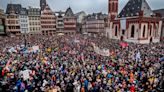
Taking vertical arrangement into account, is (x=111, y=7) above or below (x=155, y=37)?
above

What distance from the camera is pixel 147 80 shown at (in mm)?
17922

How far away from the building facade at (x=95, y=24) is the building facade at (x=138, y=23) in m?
33.4

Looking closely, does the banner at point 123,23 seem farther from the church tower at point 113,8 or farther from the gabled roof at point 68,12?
the gabled roof at point 68,12

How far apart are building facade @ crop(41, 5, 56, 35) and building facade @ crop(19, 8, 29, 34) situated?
7.48 meters

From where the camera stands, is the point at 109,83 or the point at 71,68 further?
the point at 71,68

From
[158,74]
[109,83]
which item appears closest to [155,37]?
[158,74]

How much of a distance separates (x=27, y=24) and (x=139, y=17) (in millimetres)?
50799

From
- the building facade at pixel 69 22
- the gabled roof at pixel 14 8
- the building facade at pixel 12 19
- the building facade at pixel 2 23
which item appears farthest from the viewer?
the building facade at pixel 69 22

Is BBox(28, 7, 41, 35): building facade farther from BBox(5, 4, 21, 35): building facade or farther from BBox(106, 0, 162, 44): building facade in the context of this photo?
BBox(106, 0, 162, 44): building facade

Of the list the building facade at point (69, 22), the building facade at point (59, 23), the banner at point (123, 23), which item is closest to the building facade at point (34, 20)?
the building facade at point (59, 23)

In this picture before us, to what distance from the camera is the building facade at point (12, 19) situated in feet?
260

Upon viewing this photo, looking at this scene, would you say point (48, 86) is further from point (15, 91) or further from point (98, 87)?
point (98, 87)

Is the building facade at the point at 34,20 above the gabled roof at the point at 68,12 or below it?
below

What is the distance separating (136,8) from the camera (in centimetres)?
5753
